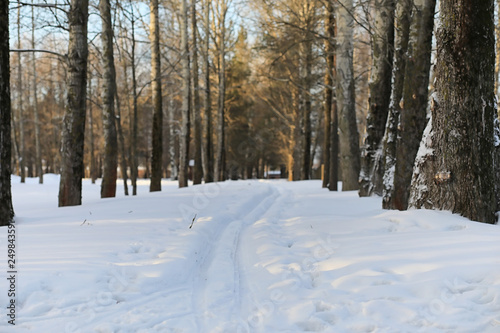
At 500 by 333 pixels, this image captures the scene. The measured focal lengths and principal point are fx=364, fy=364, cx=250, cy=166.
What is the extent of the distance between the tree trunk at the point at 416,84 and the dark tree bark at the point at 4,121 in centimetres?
668

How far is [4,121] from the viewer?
18.7 feet

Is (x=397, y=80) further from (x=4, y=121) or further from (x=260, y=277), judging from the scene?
(x=4, y=121)

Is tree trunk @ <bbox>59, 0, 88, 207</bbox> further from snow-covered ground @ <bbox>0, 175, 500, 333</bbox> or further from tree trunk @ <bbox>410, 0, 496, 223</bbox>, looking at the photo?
tree trunk @ <bbox>410, 0, 496, 223</bbox>

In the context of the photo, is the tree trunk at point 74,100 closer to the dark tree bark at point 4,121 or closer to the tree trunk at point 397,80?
the dark tree bark at point 4,121

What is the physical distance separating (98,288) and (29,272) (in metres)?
0.71

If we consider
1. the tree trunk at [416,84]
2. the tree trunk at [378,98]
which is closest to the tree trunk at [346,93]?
the tree trunk at [378,98]

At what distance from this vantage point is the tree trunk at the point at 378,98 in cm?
924

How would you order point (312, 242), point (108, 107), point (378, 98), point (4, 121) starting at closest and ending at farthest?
point (312, 242), point (4, 121), point (378, 98), point (108, 107)

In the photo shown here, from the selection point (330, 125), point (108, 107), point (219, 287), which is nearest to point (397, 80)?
point (219, 287)

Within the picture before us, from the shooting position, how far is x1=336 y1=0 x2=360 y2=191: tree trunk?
10.8 meters

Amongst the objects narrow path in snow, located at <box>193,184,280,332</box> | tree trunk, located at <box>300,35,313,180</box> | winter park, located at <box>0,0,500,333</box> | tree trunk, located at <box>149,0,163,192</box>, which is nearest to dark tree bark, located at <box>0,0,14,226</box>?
winter park, located at <box>0,0,500,333</box>

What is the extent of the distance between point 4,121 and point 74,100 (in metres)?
2.46

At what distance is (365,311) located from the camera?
3.02 m

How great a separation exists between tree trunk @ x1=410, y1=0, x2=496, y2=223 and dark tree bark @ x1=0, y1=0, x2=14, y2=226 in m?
6.43
